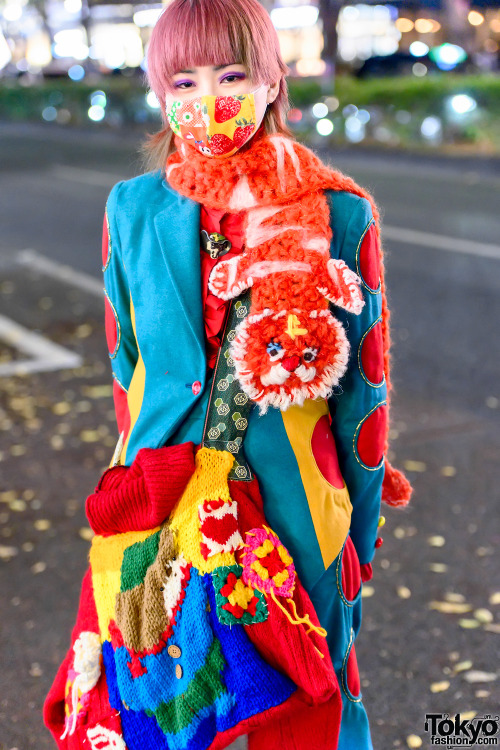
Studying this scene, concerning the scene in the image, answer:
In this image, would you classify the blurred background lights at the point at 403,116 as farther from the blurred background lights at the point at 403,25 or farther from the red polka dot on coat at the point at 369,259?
the blurred background lights at the point at 403,25

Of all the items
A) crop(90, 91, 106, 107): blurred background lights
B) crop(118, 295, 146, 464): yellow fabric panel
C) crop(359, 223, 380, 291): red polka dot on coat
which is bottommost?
→ crop(90, 91, 106, 107): blurred background lights

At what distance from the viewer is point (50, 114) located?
3547 cm

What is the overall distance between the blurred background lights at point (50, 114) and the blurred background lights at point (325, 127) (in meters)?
16.2

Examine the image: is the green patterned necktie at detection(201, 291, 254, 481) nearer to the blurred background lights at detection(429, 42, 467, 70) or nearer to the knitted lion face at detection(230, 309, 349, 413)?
the knitted lion face at detection(230, 309, 349, 413)

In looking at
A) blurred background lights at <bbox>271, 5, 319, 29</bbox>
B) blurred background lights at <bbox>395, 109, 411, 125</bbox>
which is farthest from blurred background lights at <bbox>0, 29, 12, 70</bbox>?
blurred background lights at <bbox>395, 109, 411, 125</bbox>

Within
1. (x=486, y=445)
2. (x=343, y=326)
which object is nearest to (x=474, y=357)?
(x=486, y=445)

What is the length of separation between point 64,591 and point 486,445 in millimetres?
2657

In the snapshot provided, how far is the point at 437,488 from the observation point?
200 inches

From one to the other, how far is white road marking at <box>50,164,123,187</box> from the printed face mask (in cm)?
1443

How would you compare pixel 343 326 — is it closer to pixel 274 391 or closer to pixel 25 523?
pixel 274 391

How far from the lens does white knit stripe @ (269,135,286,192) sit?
2.09 metres

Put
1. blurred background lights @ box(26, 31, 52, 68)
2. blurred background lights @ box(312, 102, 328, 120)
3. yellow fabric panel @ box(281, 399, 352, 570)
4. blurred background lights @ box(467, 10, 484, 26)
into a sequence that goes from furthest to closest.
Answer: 1. blurred background lights @ box(26, 31, 52, 68)
2. blurred background lights @ box(467, 10, 484, 26)
3. blurred background lights @ box(312, 102, 328, 120)
4. yellow fabric panel @ box(281, 399, 352, 570)

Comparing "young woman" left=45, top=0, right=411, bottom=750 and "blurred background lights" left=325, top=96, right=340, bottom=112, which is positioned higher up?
"young woman" left=45, top=0, right=411, bottom=750

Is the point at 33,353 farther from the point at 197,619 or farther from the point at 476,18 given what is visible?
the point at 476,18
